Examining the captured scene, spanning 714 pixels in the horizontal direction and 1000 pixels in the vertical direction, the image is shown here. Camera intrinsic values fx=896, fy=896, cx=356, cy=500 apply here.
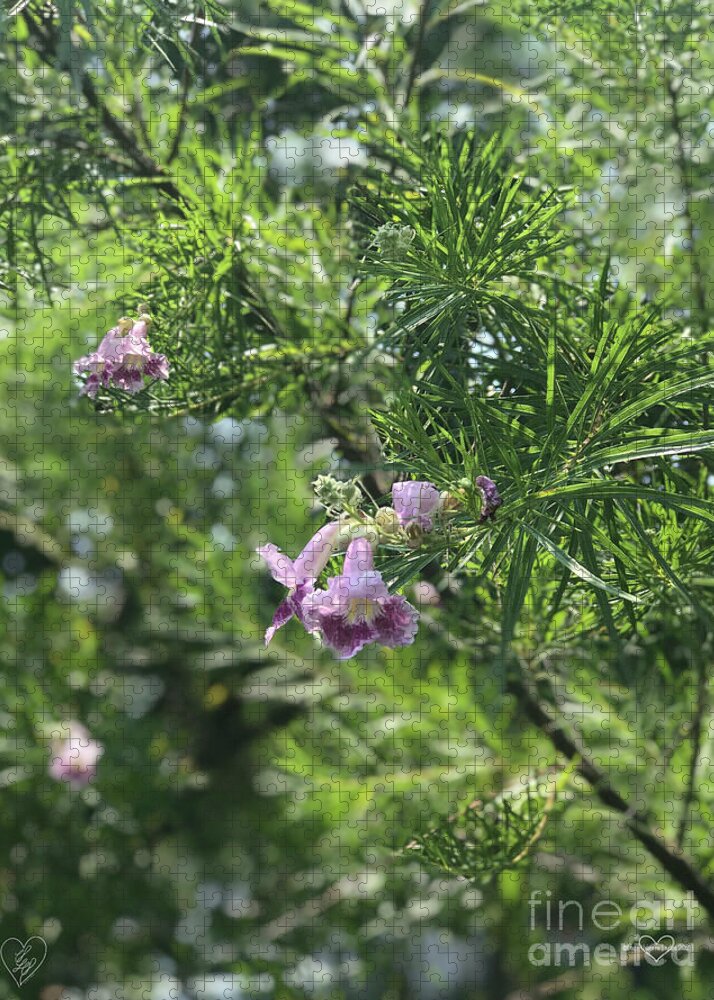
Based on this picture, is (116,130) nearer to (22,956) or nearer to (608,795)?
(608,795)

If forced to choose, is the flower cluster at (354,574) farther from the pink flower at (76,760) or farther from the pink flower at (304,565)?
the pink flower at (76,760)

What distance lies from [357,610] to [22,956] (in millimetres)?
718

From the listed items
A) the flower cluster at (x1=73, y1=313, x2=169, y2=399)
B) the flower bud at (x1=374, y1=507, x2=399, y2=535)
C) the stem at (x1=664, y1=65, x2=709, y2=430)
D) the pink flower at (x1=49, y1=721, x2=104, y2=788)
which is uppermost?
the stem at (x1=664, y1=65, x2=709, y2=430)

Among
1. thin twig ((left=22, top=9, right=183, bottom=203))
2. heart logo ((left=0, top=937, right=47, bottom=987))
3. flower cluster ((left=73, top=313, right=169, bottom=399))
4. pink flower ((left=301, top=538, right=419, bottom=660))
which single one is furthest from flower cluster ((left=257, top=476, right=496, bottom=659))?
heart logo ((left=0, top=937, right=47, bottom=987))

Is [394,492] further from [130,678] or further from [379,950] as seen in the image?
[130,678]

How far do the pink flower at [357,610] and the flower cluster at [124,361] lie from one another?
0.16 m

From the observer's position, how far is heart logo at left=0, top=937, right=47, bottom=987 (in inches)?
31.6

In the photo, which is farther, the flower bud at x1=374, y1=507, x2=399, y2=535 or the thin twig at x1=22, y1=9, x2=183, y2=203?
the thin twig at x1=22, y1=9, x2=183, y2=203

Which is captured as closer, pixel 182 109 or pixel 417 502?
pixel 417 502

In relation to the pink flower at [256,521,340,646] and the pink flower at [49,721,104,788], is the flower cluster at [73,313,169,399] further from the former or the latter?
the pink flower at [49,721,104,788]

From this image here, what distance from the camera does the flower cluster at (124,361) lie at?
40 centimetres

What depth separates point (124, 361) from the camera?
0.40 meters

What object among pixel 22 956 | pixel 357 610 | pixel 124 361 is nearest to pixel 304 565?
pixel 357 610

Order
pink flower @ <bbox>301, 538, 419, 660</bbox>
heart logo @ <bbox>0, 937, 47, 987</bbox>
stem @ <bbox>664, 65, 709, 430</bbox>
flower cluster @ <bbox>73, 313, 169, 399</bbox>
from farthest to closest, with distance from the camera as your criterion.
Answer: heart logo @ <bbox>0, 937, 47, 987</bbox> < stem @ <bbox>664, 65, 709, 430</bbox> < flower cluster @ <bbox>73, 313, 169, 399</bbox> < pink flower @ <bbox>301, 538, 419, 660</bbox>
